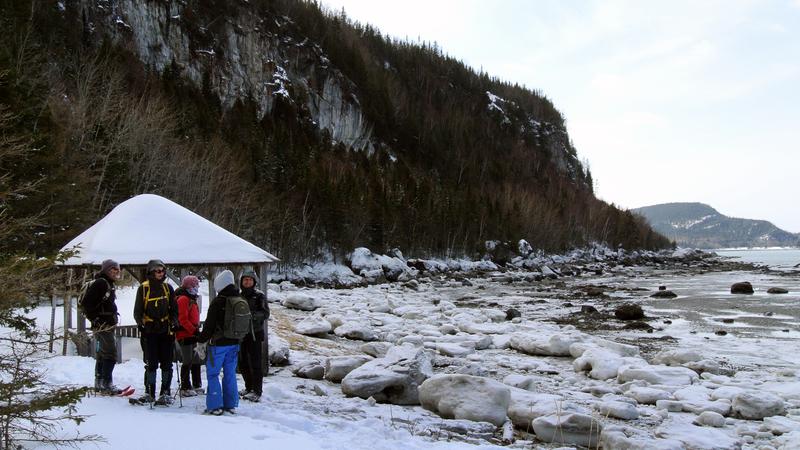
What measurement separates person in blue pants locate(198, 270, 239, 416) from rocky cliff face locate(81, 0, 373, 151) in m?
57.4

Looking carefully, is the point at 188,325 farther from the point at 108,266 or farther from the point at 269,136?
the point at 269,136

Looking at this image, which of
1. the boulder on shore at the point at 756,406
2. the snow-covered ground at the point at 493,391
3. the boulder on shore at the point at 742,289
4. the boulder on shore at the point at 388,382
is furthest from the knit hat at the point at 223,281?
the boulder on shore at the point at 742,289

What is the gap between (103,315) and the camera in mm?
6836

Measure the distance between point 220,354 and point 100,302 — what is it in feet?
5.66

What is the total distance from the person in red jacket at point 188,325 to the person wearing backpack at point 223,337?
65 centimetres

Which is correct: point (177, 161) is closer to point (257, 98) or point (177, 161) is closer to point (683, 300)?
point (683, 300)

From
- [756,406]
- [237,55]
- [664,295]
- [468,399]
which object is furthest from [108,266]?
[237,55]

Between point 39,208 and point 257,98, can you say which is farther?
point 257,98

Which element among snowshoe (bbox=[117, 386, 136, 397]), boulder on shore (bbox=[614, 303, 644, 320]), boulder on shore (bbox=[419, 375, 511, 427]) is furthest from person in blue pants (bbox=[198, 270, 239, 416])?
boulder on shore (bbox=[614, 303, 644, 320])

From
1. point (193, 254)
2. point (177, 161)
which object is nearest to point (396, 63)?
point (177, 161)

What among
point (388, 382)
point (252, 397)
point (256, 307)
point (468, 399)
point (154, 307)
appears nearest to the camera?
point (154, 307)

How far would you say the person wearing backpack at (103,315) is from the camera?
6.83 meters

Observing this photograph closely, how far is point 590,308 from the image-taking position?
2194 centimetres

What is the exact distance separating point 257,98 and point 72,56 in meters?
30.4
